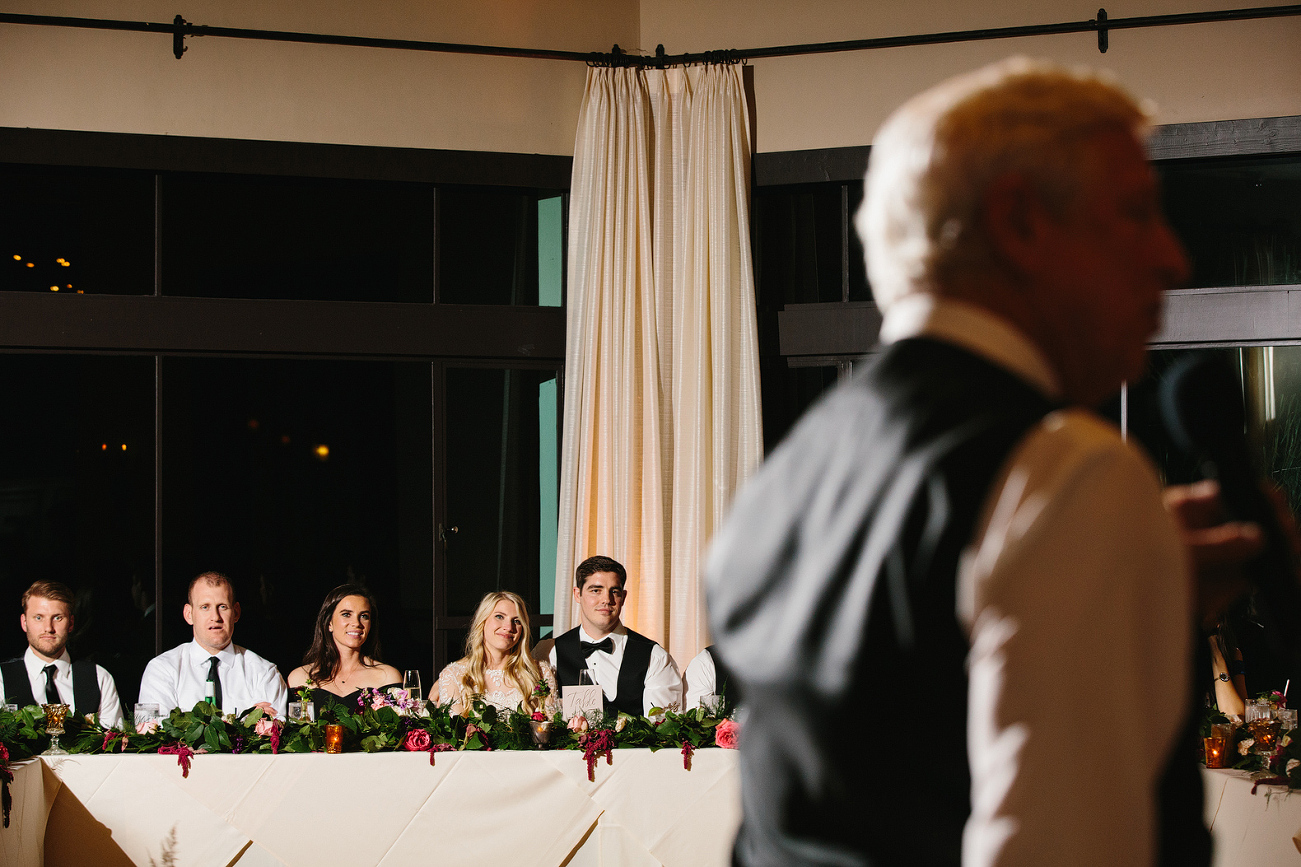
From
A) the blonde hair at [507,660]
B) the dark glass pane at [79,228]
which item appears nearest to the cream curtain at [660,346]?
the blonde hair at [507,660]

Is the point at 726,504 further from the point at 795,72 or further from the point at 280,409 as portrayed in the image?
the point at 280,409

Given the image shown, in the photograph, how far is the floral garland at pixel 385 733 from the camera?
3.54 m

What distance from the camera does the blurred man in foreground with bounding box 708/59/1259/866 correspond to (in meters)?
0.52

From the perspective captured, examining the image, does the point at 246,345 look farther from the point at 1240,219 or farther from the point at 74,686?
the point at 1240,219

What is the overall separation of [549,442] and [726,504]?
1.02 meters

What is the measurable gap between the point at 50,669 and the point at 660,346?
9.88ft

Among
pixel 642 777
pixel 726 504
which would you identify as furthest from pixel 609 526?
pixel 642 777

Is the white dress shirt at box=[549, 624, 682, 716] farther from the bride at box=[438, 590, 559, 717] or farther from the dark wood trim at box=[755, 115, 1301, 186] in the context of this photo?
the dark wood trim at box=[755, 115, 1301, 186]

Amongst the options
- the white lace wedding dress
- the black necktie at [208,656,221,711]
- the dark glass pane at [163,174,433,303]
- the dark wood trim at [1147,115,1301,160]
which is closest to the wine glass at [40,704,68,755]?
the black necktie at [208,656,221,711]

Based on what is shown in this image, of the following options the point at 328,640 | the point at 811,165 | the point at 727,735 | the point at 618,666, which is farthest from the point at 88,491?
the point at 811,165

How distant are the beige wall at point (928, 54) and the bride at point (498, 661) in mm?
2726

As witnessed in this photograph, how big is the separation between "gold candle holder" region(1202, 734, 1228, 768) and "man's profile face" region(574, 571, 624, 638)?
93.9 inches

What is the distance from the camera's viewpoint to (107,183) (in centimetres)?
539

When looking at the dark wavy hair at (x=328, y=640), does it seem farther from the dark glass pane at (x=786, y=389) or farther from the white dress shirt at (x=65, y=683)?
the dark glass pane at (x=786, y=389)
